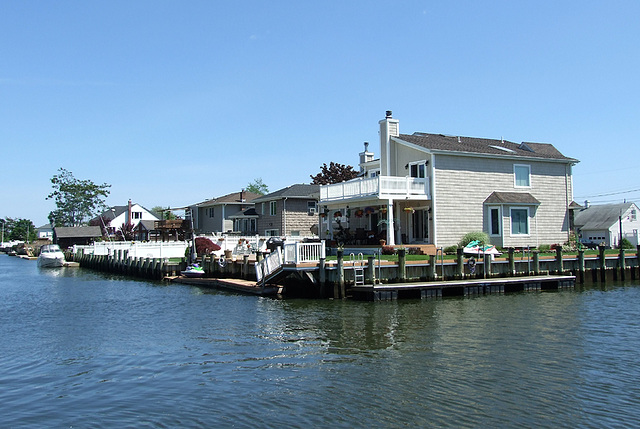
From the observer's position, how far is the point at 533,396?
11250 millimetres

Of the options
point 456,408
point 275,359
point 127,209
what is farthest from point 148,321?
point 127,209

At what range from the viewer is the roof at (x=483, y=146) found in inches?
1428

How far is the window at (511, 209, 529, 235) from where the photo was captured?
36.5m

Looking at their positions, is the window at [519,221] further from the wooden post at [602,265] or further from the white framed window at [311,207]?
the white framed window at [311,207]

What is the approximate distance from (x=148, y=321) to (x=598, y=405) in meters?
15.5

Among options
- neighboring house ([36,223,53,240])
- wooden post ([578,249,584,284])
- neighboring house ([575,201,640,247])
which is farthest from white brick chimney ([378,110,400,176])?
neighboring house ([36,223,53,240])

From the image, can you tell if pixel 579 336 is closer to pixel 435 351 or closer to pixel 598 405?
pixel 435 351

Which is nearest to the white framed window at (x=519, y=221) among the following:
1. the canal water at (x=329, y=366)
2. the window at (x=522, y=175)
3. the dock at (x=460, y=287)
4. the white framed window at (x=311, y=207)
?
the window at (x=522, y=175)

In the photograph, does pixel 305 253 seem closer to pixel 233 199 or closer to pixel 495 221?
pixel 495 221

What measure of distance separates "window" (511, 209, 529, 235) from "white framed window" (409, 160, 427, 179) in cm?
618

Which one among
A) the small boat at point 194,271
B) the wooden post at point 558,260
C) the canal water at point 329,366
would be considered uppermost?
the wooden post at point 558,260

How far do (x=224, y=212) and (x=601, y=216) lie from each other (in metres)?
44.4

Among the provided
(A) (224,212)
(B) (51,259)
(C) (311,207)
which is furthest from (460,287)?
(B) (51,259)

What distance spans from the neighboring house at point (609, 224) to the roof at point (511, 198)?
109ft
